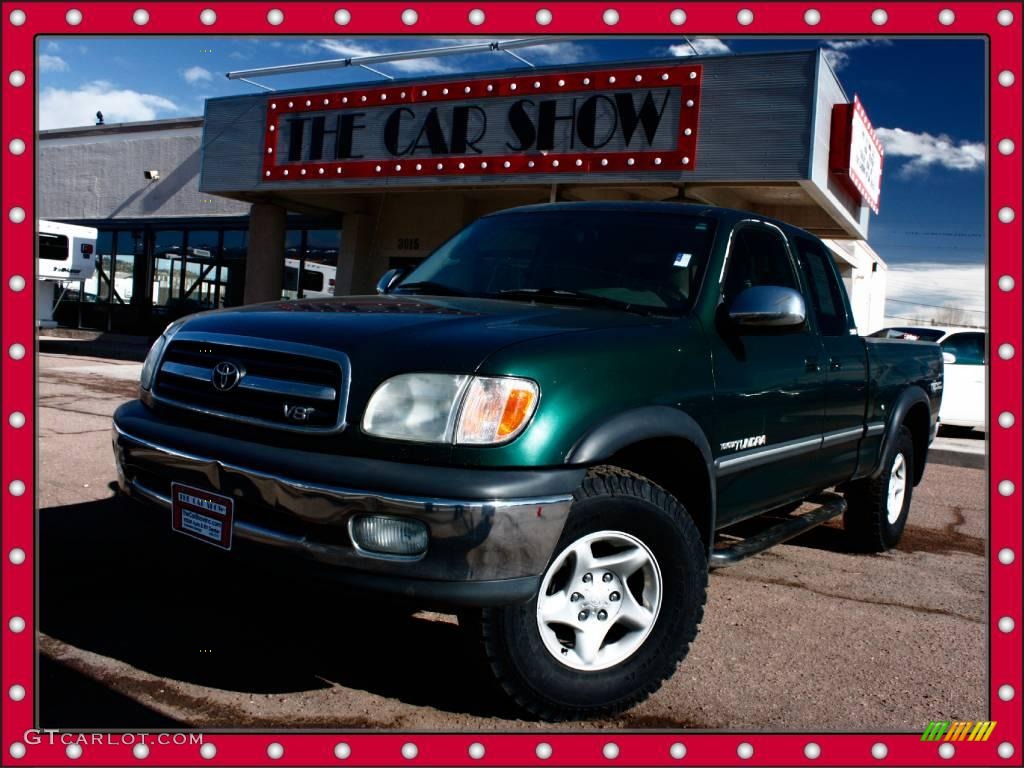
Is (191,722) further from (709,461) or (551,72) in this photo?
(551,72)

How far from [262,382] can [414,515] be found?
0.73 m

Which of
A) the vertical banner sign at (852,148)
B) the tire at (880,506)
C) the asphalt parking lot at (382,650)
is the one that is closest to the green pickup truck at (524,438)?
the asphalt parking lot at (382,650)

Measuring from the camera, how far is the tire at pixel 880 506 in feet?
16.7

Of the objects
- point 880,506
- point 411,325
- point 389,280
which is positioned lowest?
point 880,506

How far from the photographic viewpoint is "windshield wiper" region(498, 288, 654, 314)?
11.0ft

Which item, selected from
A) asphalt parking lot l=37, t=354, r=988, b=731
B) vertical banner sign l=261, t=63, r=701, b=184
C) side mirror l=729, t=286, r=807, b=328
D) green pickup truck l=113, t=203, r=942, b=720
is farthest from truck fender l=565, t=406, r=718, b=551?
vertical banner sign l=261, t=63, r=701, b=184

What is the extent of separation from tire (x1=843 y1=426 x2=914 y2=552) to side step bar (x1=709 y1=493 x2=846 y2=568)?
1.50 ft

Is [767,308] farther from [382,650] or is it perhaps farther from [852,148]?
[852,148]

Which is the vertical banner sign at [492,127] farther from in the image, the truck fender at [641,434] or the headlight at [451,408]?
the headlight at [451,408]

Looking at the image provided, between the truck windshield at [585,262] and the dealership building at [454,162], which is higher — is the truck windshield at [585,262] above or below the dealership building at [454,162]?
below

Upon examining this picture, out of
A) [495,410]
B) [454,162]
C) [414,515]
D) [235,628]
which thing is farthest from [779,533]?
[454,162]

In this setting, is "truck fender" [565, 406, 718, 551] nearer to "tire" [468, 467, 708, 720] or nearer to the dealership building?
"tire" [468, 467, 708, 720]

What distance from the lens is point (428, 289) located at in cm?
383

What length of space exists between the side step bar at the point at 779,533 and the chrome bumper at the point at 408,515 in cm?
103
